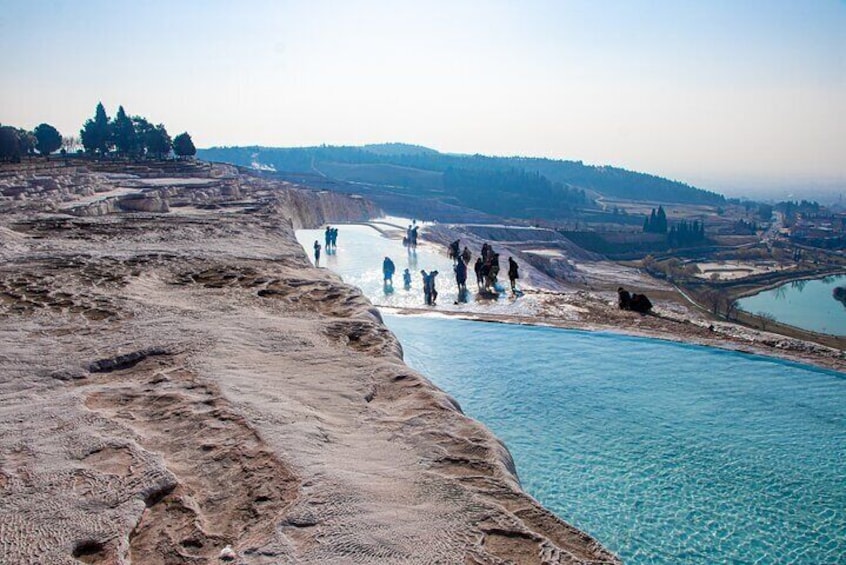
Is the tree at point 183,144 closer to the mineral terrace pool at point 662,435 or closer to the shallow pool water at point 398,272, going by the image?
the shallow pool water at point 398,272

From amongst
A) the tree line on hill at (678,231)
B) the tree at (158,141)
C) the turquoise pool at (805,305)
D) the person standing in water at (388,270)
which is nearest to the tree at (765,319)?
the turquoise pool at (805,305)

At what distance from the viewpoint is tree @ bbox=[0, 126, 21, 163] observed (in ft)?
118

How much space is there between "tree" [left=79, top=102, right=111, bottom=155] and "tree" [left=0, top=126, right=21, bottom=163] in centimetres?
855

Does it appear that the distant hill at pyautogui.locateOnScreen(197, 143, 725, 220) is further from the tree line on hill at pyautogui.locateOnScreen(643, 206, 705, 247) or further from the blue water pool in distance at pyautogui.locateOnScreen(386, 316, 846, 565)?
the blue water pool in distance at pyautogui.locateOnScreen(386, 316, 846, 565)

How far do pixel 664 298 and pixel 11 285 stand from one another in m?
29.0

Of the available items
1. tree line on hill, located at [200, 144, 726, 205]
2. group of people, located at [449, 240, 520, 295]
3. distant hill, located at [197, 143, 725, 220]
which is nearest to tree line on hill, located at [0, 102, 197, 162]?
distant hill, located at [197, 143, 725, 220]

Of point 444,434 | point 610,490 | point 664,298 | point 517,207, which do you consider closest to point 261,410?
point 444,434

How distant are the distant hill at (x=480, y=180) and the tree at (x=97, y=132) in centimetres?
2636

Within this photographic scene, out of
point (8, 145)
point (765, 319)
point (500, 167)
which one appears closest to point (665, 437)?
point (765, 319)

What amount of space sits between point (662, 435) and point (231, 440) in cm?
542

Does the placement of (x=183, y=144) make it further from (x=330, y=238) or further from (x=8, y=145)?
(x=330, y=238)

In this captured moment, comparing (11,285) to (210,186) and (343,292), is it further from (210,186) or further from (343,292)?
(210,186)

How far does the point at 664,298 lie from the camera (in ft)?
102

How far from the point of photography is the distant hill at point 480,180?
264 ft
